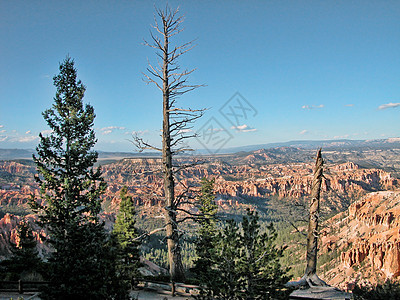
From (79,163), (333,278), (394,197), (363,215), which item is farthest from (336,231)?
(79,163)

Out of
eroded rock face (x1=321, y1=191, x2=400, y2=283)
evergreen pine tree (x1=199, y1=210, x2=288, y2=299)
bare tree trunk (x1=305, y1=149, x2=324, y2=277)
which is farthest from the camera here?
eroded rock face (x1=321, y1=191, x2=400, y2=283)

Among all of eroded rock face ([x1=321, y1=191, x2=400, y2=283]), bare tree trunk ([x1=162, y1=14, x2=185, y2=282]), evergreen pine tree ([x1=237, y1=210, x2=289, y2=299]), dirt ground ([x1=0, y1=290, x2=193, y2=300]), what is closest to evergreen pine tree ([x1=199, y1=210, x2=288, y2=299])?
evergreen pine tree ([x1=237, y1=210, x2=289, y2=299])

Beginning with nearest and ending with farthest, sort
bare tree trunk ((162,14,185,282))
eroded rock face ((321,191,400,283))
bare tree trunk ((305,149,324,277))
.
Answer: bare tree trunk ((162,14,185,282)), bare tree trunk ((305,149,324,277)), eroded rock face ((321,191,400,283))

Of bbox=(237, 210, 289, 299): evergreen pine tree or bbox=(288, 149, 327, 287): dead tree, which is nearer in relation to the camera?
bbox=(237, 210, 289, 299): evergreen pine tree

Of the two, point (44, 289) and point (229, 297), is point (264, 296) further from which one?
point (44, 289)

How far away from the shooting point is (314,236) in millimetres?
11539

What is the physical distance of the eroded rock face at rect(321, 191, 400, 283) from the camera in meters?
65.3

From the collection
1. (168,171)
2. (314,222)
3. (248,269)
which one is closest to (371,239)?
(314,222)

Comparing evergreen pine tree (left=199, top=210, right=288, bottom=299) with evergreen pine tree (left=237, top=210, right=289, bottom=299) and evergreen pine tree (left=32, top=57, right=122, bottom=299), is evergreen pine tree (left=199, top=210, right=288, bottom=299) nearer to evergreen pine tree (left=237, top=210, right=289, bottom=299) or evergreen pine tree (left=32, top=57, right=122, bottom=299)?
evergreen pine tree (left=237, top=210, right=289, bottom=299)

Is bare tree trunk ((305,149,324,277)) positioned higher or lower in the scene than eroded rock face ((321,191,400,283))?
higher

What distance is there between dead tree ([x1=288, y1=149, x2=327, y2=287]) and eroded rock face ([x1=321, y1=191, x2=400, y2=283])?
48.4m

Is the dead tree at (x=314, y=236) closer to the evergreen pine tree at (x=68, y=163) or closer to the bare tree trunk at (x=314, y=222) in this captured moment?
the bare tree trunk at (x=314, y=222)

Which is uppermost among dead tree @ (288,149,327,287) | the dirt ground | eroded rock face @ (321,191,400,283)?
dead tree @ (288,149,327,287)

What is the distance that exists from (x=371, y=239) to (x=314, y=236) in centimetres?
8665
